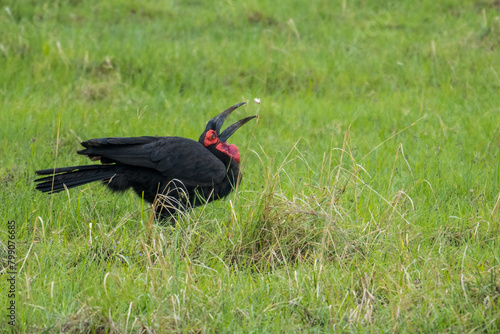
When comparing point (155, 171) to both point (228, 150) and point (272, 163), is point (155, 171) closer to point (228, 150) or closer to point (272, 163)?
point (228, 150)

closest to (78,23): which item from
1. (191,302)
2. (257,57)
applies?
(257,57)

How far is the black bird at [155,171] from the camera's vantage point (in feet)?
14.0

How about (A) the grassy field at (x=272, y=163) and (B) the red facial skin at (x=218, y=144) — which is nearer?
(A) the grassy field at (x=272, y=163)

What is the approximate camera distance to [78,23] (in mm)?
9234

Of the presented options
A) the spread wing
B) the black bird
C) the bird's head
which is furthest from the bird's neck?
the spread wing

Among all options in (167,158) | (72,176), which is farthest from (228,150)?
(72,176)

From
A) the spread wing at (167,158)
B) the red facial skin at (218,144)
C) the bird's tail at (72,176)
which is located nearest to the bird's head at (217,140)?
the red facial skin at (218,144)

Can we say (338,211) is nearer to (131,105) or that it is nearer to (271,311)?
(271,311)

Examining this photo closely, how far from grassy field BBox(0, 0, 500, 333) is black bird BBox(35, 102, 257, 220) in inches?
6.1

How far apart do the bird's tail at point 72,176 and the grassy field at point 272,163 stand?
0.10 meters

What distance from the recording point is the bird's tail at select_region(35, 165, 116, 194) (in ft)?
13.9

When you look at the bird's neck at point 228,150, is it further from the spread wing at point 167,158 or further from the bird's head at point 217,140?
the spread wing at point 167,158

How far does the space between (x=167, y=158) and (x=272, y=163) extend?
868 millimetres

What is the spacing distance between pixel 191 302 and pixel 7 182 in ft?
7.99
